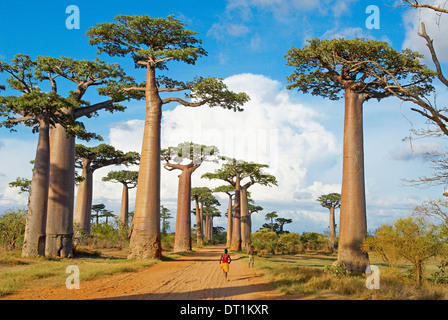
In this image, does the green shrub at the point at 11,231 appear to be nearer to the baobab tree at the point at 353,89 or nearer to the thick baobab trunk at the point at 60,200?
the thick baobab trunk at the point at 60,200

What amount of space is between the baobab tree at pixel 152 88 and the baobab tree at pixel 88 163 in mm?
11623

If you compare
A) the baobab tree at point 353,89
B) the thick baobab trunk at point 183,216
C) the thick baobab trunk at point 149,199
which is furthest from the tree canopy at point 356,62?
the thick baobab trunk at point 183,216

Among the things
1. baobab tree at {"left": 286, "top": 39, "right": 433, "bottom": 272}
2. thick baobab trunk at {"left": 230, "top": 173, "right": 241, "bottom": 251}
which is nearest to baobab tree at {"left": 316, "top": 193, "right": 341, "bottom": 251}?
thick baobab trunk at {"left": 230, "top": 173, "right": 241, "bottom": 251}

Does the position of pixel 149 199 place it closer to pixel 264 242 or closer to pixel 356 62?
pixel 356 62

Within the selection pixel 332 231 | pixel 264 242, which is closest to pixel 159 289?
pixel 264 242

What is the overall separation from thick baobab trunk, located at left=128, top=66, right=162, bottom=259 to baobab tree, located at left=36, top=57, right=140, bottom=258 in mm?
3015

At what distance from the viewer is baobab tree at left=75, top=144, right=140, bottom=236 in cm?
2967

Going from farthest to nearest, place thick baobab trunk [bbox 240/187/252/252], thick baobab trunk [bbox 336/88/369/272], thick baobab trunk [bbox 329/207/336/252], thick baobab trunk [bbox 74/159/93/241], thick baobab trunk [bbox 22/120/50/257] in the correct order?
thick baobab trunk [bbox 329/207/336/252]
thick baobab trunk [bbox 240/187/252/252]
thick baobab trunk [bbox 74/159/93/241]
thick baobab trunk [bbox 22/120/50/257]
thick baobab trunk [bbox 336/88/369/272]

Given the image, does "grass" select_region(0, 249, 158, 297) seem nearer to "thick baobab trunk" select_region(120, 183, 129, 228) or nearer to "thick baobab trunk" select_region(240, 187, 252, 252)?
"thick baobab trunk" select_region(240, 187, 252, 252)

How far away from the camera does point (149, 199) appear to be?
1736 cm

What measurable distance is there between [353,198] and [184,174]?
1729 centimetres
